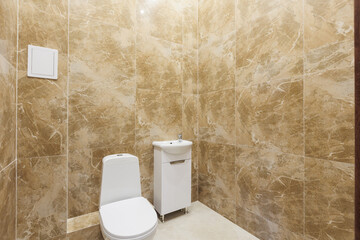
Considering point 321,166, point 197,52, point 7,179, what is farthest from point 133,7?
point 321,166

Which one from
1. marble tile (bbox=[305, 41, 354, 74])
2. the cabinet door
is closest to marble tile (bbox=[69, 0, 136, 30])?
the cabinet door

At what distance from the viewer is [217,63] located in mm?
1998

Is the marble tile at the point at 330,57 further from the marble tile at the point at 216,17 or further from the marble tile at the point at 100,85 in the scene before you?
the marble tile at the point at 100,85

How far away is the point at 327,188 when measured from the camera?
1.15 metres

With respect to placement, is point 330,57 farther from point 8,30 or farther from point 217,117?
point 8,30

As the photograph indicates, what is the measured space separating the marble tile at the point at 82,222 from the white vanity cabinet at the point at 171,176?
0.63 m

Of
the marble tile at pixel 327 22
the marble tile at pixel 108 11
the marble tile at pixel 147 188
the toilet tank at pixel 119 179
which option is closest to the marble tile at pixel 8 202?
the toilet tank at pixel 119 179

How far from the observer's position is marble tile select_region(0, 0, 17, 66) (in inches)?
40.3

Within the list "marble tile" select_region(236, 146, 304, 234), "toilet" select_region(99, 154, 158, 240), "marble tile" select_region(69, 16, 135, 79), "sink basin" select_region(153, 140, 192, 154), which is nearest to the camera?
"toilet" select_region(99, 154, 158, 240)

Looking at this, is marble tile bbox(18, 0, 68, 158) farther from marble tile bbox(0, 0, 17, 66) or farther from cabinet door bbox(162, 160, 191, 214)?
cabinet door bbox(162, 160, 191, 214)

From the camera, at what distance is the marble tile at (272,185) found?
1.30 meters

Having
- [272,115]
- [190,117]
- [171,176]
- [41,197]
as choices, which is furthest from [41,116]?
[272,115]

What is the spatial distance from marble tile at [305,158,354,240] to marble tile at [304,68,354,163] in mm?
76

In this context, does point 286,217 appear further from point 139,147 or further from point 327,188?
point 139,147
